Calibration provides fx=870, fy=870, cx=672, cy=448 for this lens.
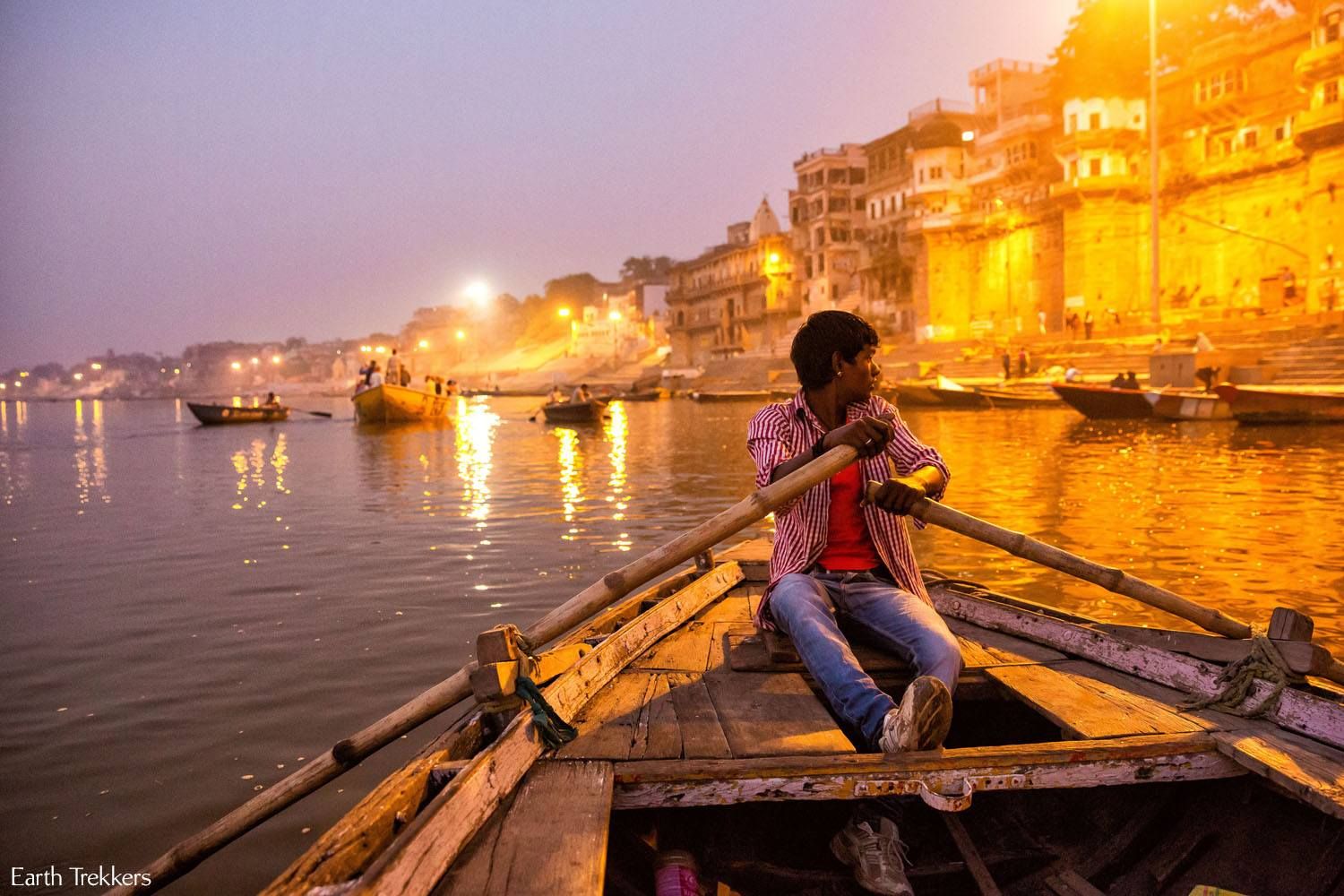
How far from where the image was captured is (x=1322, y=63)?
88.1 ft

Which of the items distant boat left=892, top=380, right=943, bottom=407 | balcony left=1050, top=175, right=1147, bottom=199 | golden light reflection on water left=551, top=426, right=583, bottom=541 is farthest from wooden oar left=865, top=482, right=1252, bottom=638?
balcony left=1050, top=175, right=1147, bottom=199

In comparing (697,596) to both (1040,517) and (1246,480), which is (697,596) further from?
(1246,480)

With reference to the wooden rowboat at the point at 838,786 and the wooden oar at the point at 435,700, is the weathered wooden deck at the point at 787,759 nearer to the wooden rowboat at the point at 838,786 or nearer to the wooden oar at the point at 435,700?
the wooden rowboat at the point at 838,786

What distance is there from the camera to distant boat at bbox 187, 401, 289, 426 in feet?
116

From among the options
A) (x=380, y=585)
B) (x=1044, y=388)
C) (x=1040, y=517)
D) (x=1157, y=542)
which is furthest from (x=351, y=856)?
(x=1044, y=388)

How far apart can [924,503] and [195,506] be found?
1224 cm

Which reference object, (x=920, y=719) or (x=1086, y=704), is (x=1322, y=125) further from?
(x=920, y=719)

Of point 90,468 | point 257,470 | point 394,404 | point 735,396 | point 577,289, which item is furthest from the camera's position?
point 577,289

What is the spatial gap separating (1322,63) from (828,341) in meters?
32.5

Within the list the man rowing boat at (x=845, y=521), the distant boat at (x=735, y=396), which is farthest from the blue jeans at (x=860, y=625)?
the distant boat at (x=735, y=396)

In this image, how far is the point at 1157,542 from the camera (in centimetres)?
828

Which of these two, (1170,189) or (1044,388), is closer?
(1044,388)

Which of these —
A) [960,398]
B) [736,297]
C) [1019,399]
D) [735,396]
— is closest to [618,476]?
[960,398]

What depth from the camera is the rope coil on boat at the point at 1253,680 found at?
2725mm
